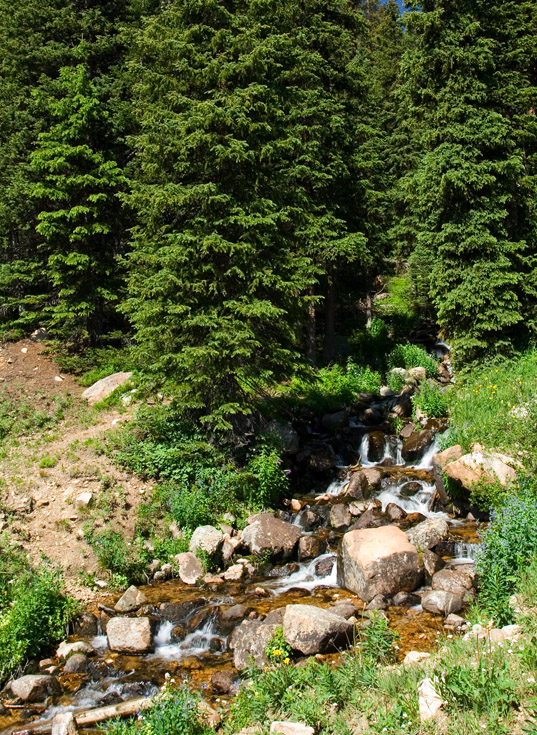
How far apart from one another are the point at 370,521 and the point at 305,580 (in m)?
2.07

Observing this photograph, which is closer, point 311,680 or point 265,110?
point 311,680

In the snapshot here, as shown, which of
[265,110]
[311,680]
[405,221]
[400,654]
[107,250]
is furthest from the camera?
[405,221]

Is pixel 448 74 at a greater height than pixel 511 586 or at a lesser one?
greater

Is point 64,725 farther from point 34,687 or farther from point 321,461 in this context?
point 321,461

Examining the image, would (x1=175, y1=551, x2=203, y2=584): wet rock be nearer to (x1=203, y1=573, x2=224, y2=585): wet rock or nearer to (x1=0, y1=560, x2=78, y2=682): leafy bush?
(x1=203, y1=573, x2=224, y2=585): wet rock

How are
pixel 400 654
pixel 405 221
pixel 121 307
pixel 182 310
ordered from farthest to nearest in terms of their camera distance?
pixel 405 221
pixel 121 307
pixel 182 310
pixel 400 654

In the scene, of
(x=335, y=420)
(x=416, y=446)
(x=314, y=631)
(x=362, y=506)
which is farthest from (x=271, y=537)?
(x=335, y=420)

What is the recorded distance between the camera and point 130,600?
933cm

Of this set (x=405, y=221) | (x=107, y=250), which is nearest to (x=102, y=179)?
(x=107, y=250)

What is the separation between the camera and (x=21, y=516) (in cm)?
1080

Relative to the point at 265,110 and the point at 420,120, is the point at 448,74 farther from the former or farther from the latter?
the point at 265,110

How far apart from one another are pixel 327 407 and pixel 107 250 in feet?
30.5

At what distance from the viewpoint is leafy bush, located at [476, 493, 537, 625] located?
22.4ft

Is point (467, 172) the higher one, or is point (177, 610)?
point (467, 172)
